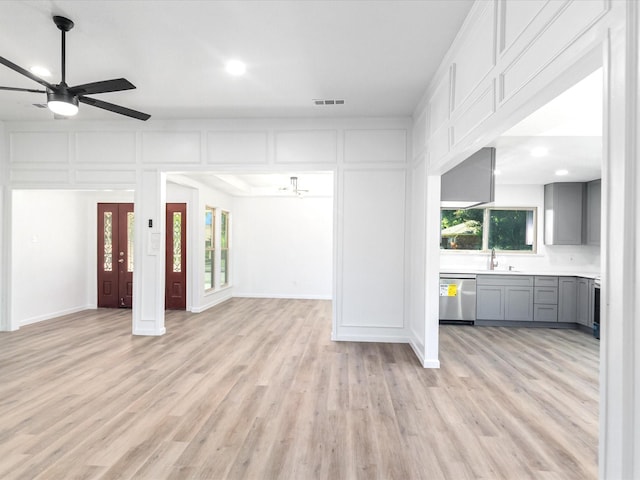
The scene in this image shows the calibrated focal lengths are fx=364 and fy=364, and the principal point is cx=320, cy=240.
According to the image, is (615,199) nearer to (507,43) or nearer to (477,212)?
(507,43)

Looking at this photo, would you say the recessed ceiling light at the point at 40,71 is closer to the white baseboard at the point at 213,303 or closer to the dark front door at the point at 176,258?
the dark front door at the point at 176,258

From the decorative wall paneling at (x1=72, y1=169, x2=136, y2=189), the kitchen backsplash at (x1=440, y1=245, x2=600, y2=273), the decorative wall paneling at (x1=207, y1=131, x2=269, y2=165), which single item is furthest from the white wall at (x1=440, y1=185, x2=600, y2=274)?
the decorative wall paneling at (x1=72, y1=169, x2=136, y2=189)

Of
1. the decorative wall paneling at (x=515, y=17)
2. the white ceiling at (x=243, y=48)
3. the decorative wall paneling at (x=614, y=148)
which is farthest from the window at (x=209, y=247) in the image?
the decorative wall paneling at (x=614, y=148)

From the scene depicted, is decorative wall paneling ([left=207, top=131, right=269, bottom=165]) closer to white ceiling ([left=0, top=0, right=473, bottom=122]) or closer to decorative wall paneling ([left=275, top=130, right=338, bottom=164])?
decorative wall paneling ([left=275, top=130, right=338, bottom=164])

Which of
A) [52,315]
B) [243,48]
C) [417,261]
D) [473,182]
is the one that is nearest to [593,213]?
[473,182]

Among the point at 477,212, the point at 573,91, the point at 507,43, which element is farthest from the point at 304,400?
the point at 477,212

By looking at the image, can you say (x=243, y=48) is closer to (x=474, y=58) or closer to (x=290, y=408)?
(x=474, y=58)

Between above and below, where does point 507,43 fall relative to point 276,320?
above

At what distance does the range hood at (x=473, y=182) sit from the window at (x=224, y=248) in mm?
5374

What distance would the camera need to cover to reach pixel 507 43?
80.4 inches

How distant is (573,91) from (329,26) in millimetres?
2073

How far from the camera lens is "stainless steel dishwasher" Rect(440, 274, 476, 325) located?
6066 millimetres

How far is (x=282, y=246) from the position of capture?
903cm

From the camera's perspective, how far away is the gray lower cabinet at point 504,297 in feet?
19.8
